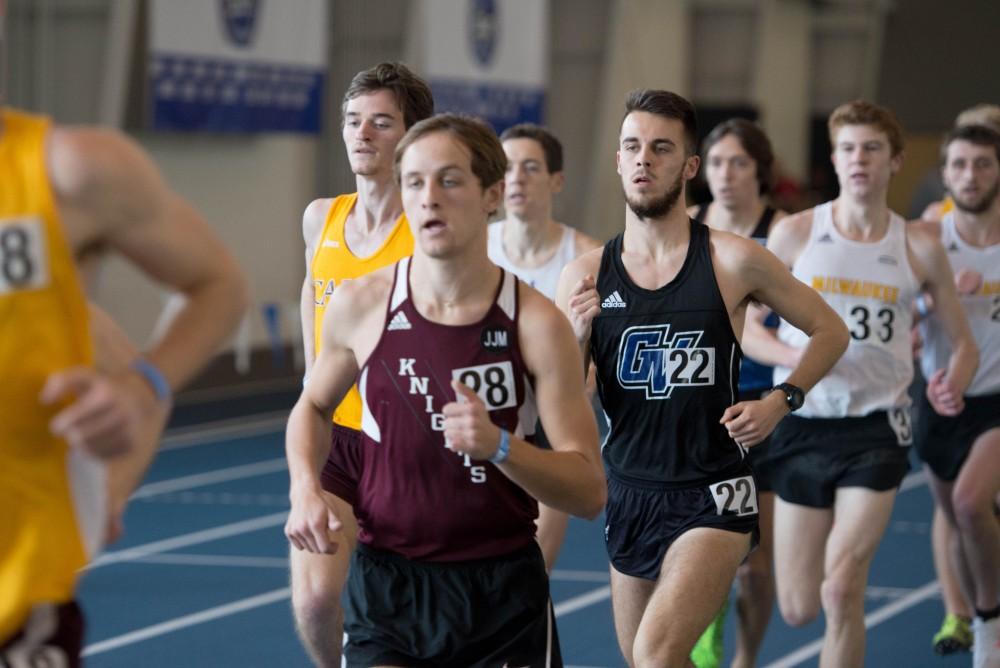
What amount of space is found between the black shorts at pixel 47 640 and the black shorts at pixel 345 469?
215cm

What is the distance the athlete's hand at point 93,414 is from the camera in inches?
104

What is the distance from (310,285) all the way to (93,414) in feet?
9.43

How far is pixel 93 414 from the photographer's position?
8.64ft

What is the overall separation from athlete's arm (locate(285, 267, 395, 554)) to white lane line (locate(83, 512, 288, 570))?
5320 millimetres

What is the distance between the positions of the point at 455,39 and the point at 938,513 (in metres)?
12.6

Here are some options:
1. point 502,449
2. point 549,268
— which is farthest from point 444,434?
point 549,268

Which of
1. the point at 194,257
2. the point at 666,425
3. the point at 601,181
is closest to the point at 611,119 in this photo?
the point at 601,181

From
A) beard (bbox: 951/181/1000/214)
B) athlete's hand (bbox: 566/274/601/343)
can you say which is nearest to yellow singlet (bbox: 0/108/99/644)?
athlete's hand (bbox: 566/274/601/343)

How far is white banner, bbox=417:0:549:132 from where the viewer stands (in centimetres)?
1889

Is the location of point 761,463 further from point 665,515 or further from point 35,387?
point 35,387

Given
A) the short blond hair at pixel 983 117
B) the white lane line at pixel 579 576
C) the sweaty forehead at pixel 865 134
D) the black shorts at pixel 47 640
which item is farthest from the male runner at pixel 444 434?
the white lane line at pixel 579 576

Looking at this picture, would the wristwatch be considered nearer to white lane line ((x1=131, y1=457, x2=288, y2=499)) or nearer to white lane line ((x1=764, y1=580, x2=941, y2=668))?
white lane line ((x1=764, y1=580, x2=941, y2=668))

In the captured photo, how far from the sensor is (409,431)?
389cm

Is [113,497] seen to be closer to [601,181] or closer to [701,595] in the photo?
[701,595]
